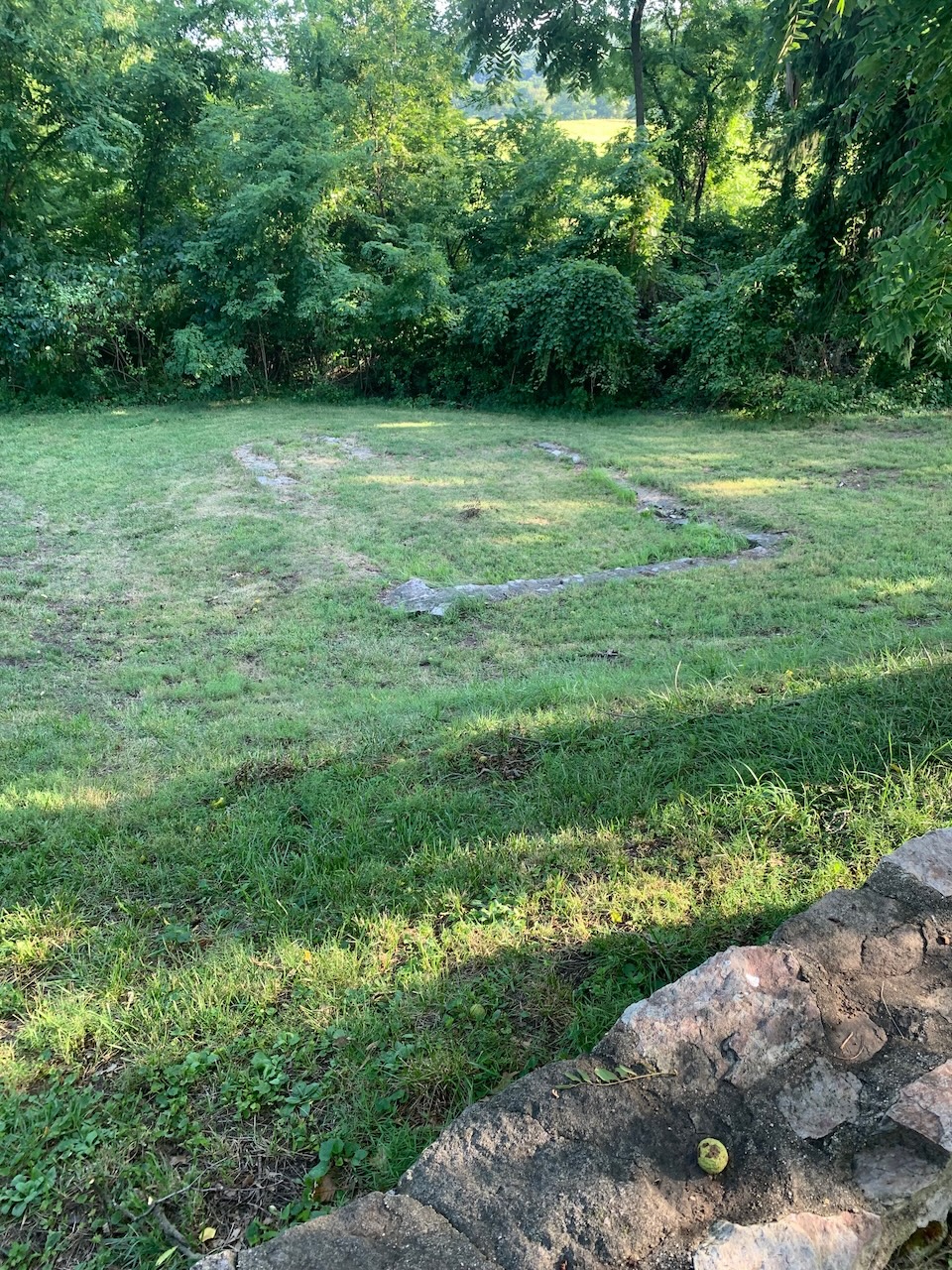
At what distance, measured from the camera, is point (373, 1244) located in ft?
4.05

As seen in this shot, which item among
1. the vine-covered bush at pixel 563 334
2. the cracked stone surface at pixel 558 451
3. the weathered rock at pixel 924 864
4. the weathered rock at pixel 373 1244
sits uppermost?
the vine-covered bush at pixel 563 334

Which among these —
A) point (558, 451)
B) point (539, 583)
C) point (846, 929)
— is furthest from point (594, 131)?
point (846, 929)

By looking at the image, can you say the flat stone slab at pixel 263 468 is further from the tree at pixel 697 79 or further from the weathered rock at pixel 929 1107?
the tree at pixel 697 79

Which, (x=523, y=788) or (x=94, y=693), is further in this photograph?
(x=94, y=693)

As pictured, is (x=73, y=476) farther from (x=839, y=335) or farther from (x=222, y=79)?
(x=222, y=79)

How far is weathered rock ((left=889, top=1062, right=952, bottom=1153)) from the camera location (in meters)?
1.34

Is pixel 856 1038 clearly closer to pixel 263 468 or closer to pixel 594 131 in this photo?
pixel 263 468

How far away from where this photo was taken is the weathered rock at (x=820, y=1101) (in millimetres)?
1430

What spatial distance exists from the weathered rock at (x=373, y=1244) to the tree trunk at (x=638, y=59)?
59.4ft

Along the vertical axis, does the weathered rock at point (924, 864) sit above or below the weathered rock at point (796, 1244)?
above

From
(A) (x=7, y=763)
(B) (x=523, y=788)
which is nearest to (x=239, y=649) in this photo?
(A) (x=7, y=763)

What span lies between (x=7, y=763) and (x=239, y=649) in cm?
168

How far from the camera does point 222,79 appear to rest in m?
16.1

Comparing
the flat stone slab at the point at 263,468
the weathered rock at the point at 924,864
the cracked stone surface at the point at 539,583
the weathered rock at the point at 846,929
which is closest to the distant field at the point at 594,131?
the flat stone slab at the point at 263,468
